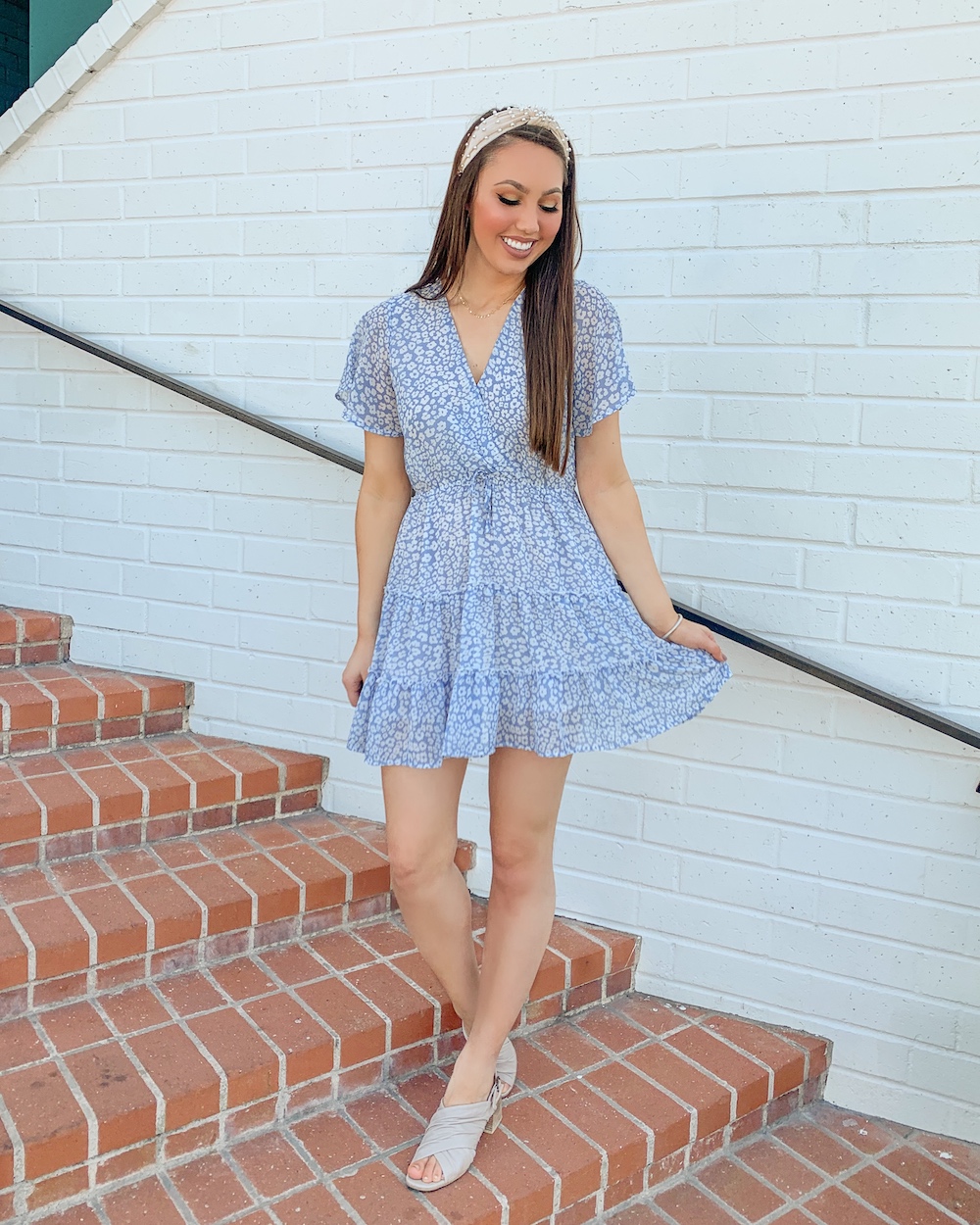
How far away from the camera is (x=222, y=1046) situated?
1.91 m

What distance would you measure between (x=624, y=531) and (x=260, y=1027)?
Answer: 109cm

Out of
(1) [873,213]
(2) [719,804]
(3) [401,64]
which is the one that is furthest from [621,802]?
(3) [401,64]

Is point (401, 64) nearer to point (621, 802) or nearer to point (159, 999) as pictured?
Answer: point (621, 802)

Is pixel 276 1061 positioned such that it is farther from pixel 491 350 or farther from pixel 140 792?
pixel 491 350

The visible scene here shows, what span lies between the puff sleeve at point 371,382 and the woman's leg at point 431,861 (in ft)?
1.85

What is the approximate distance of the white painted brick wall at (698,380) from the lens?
2.04m

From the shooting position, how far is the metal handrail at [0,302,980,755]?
2008 millimetres

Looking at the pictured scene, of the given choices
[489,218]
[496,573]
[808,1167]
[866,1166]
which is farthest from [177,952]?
[489,218]

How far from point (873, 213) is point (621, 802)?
128 cm

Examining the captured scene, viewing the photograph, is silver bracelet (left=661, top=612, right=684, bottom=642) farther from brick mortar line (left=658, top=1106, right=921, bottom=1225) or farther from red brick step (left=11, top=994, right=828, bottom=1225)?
brick mortar line (left=658, top=1106, right=921, bottom=1225)

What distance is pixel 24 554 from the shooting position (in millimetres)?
3064

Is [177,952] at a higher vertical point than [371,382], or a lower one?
lower

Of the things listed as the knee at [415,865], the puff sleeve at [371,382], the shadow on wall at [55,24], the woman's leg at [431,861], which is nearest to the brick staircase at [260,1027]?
the woman's leg at [431,861]

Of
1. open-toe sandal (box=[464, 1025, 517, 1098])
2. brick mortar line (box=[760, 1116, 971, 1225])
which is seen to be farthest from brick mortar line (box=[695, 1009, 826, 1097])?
open-toe sandal (box=[464, 1025, 517, 1098])
